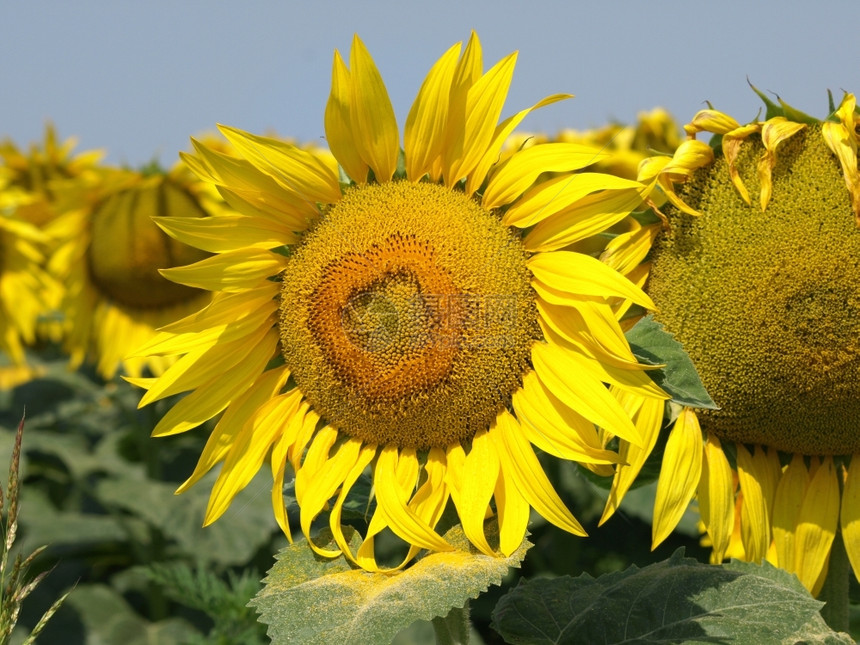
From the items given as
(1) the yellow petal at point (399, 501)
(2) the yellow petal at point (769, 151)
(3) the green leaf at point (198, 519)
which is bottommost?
(3) the green leaf at point (198, 519)

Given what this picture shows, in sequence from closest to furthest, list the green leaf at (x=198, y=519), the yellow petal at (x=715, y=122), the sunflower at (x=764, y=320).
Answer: the sunflower at (x=764, y=320) → the yellow petal at (x=715, y=122) → the green leaf at (x=198, y=519)

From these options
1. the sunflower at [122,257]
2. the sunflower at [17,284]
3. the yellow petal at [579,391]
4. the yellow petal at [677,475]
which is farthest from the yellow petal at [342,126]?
the sunflower at [17,284]

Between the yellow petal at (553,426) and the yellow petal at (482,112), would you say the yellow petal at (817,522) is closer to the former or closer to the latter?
the yellow petal at (553,426)

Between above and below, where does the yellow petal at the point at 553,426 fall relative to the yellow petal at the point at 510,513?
above

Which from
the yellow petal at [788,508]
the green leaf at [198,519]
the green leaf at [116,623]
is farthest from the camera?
the green leaf at [116,623]

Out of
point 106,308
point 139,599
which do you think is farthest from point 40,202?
point 139,599

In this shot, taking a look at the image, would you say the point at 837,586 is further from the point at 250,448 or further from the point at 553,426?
the point at 250,448

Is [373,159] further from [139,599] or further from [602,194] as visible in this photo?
[139,599]

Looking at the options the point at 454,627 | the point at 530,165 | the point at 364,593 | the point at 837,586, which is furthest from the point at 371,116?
the point at 837,586

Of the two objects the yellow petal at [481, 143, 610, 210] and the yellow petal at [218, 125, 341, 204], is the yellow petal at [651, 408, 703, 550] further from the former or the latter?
the yellow petal at [218, 125, 341, 204]

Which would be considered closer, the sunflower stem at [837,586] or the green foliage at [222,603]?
the sunflower stem at [837,586]
